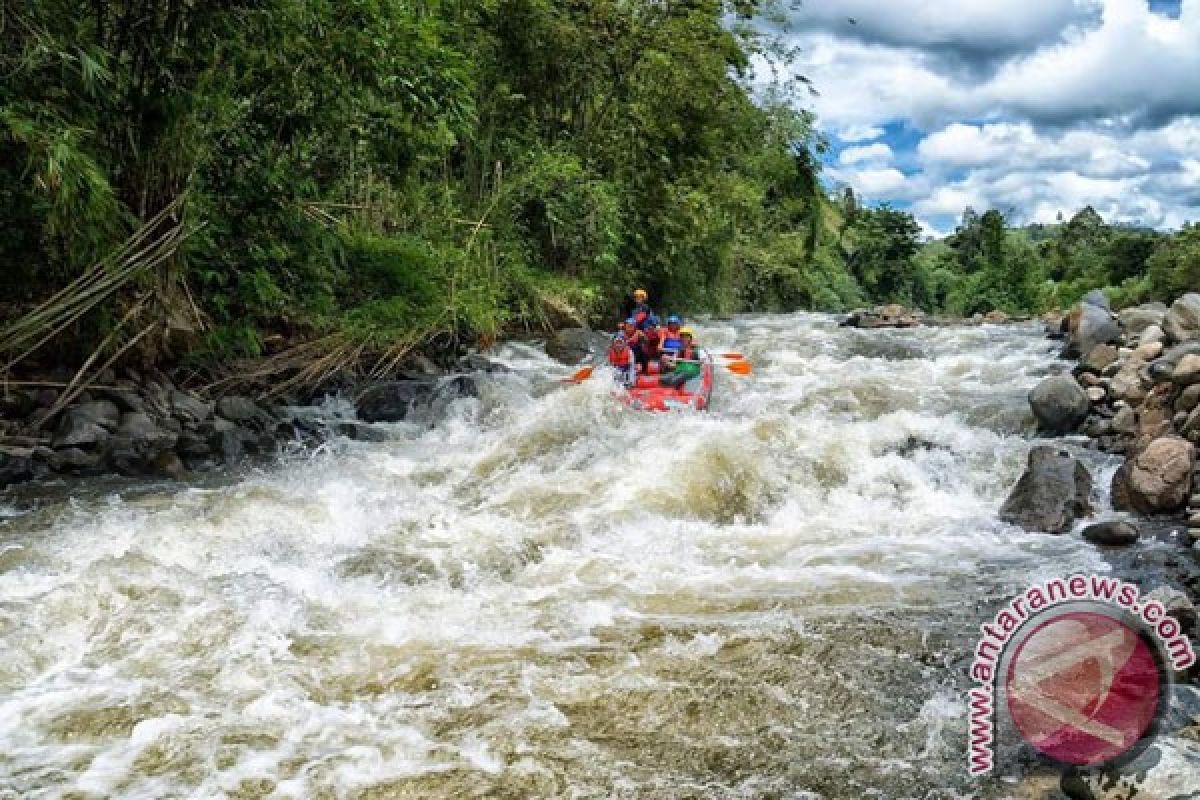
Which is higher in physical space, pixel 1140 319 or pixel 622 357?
pixel 1140 319

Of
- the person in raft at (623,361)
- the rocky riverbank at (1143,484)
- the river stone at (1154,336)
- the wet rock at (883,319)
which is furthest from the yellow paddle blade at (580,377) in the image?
the wet rock at (883,319)

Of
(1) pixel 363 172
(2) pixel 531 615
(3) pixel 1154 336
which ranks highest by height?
(1) pixel 363 172

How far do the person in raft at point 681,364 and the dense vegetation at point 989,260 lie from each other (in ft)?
49.0

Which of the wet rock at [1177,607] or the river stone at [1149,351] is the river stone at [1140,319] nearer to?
the river stone at [1149,351]

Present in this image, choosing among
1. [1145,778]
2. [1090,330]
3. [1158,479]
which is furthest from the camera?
[1090,330]

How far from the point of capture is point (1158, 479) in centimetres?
648

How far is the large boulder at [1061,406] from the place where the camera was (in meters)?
8.55

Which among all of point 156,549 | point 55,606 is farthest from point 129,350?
point 55,606

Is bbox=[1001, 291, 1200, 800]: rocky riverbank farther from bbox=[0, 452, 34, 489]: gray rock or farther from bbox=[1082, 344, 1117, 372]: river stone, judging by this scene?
bbox=[0, 452, 34, 489]: gray rock

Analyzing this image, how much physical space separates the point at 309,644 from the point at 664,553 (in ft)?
7.74

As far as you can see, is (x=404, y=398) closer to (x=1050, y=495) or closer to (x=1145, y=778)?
(x=1050, y=495)

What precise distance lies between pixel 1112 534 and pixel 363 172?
8.29 meters

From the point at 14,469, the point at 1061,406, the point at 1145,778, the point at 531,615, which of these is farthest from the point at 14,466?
the point at 1061,406

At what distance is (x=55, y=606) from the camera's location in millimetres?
4605
